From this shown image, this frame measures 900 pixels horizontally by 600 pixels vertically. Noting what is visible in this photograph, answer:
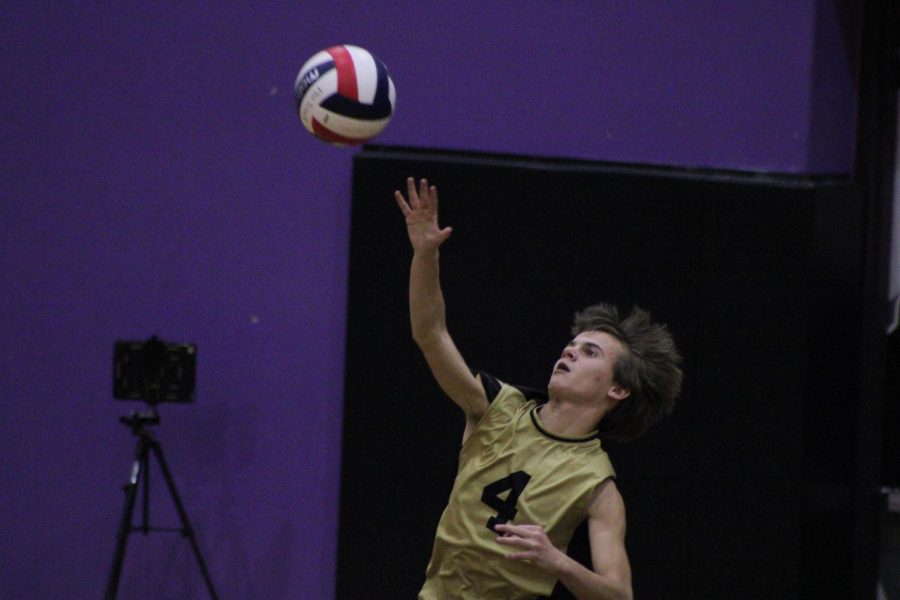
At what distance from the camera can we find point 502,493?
2793 millimetres

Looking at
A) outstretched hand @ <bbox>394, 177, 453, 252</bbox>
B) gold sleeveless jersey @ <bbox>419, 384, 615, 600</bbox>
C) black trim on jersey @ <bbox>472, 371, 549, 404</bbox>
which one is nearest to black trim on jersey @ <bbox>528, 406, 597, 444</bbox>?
gold sleeveless jersey @ <bbox>419, 384, 615, 600</bbox>

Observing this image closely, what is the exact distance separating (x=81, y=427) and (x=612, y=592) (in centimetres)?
252

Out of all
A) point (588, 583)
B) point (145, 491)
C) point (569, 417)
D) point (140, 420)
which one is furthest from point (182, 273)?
point (588, 583)

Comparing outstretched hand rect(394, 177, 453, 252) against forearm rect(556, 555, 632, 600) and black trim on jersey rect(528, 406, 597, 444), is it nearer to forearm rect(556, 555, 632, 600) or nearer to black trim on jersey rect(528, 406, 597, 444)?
black trim on jersey rect(528, 406, 597, 444)

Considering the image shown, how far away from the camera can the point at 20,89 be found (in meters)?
4.27

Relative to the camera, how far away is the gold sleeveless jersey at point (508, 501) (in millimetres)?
2748

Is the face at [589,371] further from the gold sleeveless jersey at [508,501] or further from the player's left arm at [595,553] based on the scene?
the player's left arm at [595,553]

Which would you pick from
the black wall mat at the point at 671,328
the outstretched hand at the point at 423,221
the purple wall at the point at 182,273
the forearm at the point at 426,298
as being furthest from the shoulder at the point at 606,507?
the purple wall at the point at 182,273

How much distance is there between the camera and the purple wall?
425 centimetres

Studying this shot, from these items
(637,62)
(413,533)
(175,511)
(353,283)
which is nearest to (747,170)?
(637,62)

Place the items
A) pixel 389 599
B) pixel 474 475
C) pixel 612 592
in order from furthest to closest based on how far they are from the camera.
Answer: pixel 389 599, pixel 474 475, pixel 612 592

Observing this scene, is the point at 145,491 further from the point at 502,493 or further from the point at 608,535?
the point at 608,535

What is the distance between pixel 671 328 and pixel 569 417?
1.54m

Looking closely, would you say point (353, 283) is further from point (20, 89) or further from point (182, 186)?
point (20, 89)
